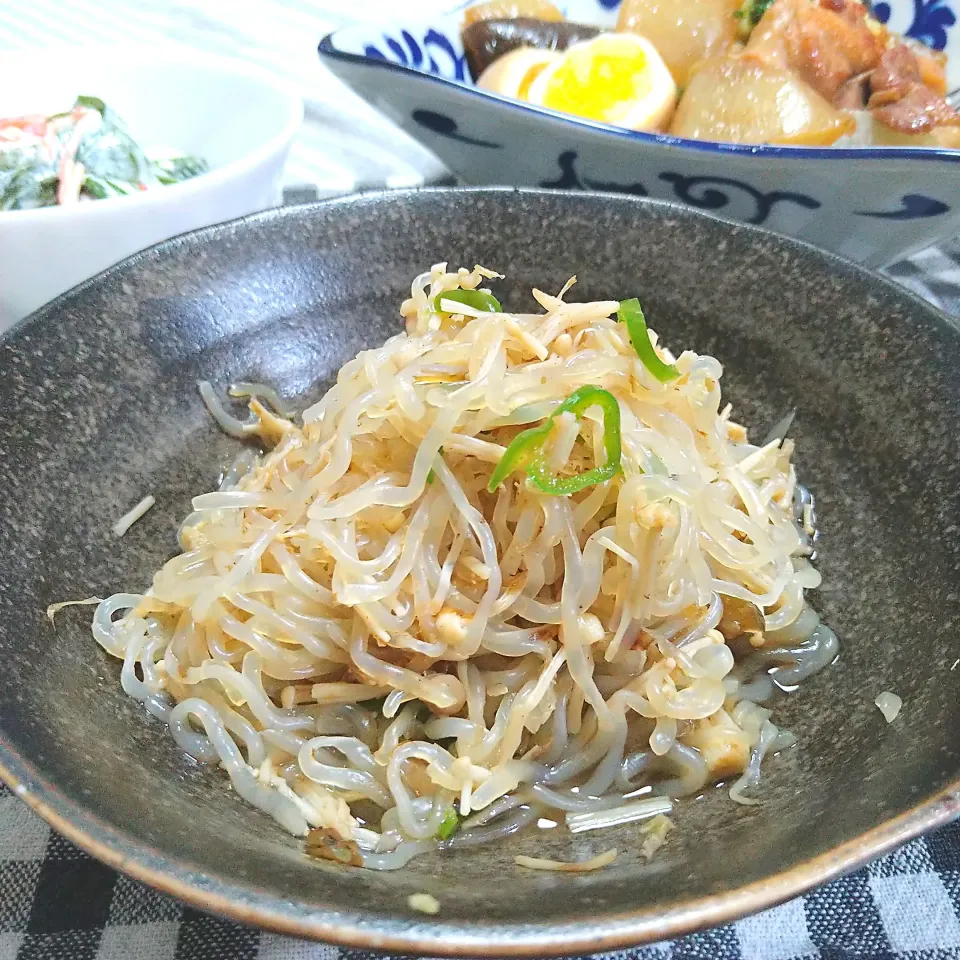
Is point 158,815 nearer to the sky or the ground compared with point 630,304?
nearer to the ground

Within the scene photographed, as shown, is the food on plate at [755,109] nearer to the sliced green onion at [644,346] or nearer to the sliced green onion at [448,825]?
the sliced green onion at [644,346]

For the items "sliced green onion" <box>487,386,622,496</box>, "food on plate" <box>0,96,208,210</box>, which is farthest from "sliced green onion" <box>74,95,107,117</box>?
"sliced green onion" <box>487,386,622,496</box>

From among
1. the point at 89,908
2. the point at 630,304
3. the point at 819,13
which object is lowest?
the point at 89,908

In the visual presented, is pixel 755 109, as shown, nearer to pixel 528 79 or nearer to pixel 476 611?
pixel 528 79

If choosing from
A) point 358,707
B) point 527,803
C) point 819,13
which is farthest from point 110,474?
point 819,13

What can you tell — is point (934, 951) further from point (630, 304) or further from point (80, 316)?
point (80, 316)

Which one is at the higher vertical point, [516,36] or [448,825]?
[516,36]

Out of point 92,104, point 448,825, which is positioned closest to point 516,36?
point 92,104
